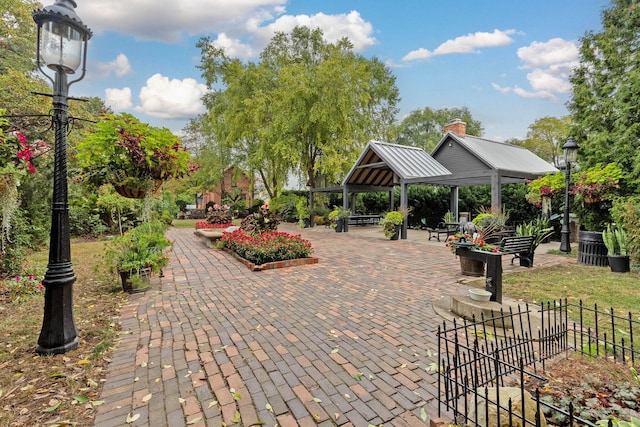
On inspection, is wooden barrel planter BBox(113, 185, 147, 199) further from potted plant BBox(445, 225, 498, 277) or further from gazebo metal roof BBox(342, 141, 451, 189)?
gazebo metal roof BBox(342, 141, 451, 189)

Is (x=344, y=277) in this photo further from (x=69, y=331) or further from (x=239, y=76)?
(x=239, y=76)

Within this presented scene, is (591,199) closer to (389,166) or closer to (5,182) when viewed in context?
(389,166)

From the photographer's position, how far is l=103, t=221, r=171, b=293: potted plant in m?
4.84

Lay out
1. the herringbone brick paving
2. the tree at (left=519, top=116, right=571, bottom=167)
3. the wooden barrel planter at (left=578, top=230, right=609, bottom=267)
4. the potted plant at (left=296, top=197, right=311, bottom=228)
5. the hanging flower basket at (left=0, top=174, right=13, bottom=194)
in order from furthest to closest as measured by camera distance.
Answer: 1. the tree at (left=519, top=116, right=571, bottom=167)
2. the potted plant at (left=296, top=197, right=311, bottom=228)
3. the wooden barrel planter at (left=578, top=230, right=609, bottom=267)
4. the hanging flower basket at (left=0, top=174, right=13, bottom=194)
5. the herringbone brick paving

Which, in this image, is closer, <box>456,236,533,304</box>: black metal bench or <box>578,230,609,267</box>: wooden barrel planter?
<box>456,236,533,304</box>: black metal bench

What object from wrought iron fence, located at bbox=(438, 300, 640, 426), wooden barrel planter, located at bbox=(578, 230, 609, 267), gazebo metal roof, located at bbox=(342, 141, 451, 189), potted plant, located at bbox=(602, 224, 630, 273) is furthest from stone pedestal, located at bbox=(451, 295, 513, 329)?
gazebo metal roof, located at bbox=(342, 141, 451, 189)

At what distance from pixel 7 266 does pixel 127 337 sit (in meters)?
4.10

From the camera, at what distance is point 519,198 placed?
13.8 meters

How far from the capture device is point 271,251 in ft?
A: 22.4

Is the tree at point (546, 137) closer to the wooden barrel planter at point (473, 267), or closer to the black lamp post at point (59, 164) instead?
the wooden barrel planter at point (473, 267)

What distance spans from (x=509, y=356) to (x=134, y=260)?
5388 mm

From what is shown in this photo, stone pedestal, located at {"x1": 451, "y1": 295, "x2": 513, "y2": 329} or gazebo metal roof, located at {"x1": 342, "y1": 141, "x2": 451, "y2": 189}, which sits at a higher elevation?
gazebo metal roof, located at {"x1": 342, "y1": 141, "x2": 451, "y2": 189}

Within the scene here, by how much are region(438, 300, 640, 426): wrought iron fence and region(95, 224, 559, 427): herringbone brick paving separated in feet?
0.78

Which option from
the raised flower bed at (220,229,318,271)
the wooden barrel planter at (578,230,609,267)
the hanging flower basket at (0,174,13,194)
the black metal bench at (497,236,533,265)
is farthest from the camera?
the wooden barrel planter at (578,230,609,267)
